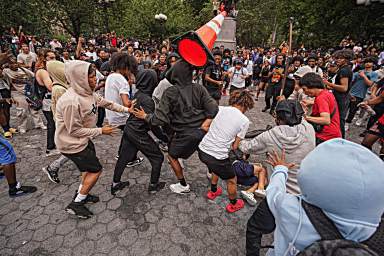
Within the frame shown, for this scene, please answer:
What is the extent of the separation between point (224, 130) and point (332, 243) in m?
1.83

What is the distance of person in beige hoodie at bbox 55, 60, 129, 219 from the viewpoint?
2.41 metres

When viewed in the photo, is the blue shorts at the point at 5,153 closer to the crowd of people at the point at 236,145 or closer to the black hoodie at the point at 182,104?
the crowd of people at the point at 236,145

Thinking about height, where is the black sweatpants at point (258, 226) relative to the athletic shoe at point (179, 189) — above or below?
above

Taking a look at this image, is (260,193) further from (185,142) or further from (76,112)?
(76,112)

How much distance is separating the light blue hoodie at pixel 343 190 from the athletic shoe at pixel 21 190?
12.4 feet

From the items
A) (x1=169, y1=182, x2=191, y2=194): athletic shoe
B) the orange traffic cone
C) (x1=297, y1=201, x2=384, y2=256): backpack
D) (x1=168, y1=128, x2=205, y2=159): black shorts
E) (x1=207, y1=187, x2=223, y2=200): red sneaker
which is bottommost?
(x1=207, y1=187, x2=223, y2=200): red sneaker

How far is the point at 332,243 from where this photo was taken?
0.94 m

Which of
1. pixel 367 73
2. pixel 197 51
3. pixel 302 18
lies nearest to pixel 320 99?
pixel 197 51

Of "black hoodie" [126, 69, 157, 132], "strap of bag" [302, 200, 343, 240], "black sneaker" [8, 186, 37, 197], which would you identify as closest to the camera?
"strap of bag" [302, 200, 343, 240]

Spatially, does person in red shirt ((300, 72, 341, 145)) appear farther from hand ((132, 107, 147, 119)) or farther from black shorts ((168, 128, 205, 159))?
hand ((132, 107, 147, 119))

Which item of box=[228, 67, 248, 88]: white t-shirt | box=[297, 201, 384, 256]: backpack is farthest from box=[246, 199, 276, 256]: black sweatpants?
box=[228, 67, 248, 88]: white t-shirt

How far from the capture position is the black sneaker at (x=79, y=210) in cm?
286

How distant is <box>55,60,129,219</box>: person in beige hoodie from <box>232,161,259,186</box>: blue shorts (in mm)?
2065

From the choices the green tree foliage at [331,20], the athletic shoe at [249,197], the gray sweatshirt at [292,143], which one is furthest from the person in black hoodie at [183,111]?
the green tree foliage at [331,20]
